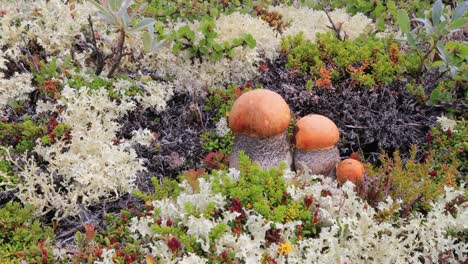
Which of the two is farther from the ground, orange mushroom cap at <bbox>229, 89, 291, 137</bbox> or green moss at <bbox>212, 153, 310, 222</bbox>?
orange mushroom cap at <bbox>229, 89, 291, 137</bbox>

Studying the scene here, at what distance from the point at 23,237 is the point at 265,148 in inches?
62.1

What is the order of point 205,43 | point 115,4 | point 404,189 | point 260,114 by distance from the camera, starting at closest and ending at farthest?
point 404,189
point 260,114
point 115,4
point 205,43

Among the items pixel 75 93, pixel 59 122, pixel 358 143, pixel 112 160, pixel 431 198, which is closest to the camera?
pixel 431 198

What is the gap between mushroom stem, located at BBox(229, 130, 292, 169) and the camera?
10.4 ft

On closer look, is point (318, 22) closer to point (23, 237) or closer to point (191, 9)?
point (191, 9)

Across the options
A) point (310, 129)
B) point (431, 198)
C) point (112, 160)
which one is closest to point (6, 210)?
point (112, 160)

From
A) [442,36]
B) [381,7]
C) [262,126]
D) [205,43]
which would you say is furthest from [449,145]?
[381,7]

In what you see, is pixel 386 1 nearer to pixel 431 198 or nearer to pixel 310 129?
pixel 310 129

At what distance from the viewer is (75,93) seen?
3.59 meters

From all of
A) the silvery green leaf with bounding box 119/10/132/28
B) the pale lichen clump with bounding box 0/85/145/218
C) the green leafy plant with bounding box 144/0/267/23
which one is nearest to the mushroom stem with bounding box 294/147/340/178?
Answer: the pale lichen clump with bounding box 0/85/145/218

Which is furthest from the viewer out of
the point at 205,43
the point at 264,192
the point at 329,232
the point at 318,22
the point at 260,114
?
the point at 318,22

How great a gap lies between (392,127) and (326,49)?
37.8 inches

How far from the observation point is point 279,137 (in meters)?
3.20

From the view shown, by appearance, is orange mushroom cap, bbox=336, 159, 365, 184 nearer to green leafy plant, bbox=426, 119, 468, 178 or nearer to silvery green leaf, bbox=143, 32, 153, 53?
green leafy plant, bbox=426, 119, 468, 178
